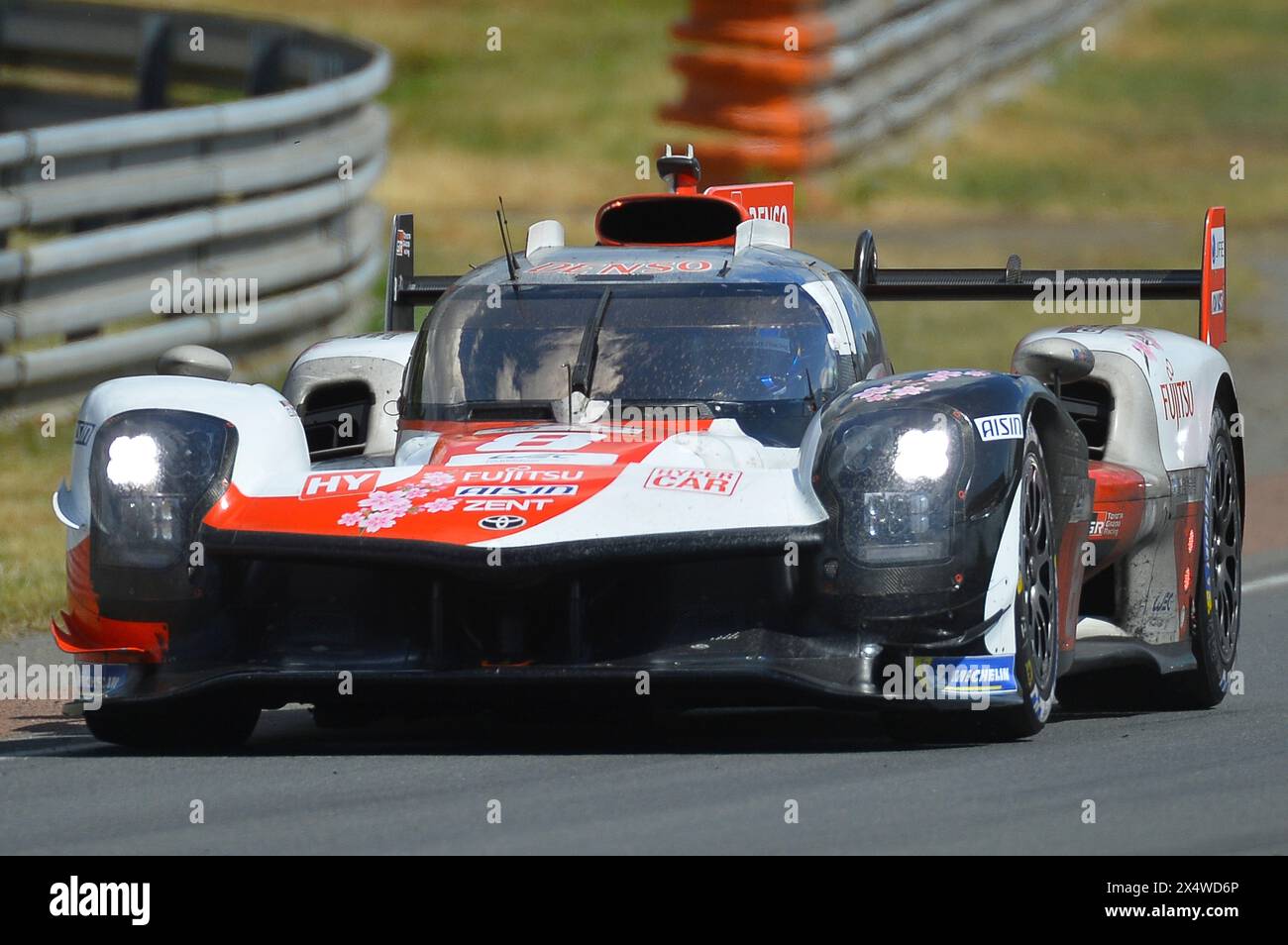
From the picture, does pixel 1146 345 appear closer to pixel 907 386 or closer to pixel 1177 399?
pixel 1177 399

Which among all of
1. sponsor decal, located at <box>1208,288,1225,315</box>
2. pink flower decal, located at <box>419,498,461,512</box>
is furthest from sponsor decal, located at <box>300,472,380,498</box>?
sponsor decal, located at <box>1208,288,1225,315</box>

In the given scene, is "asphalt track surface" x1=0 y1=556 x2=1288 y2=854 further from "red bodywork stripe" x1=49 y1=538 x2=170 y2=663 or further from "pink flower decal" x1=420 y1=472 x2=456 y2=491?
"pink flower decal" x1=420 y1=472 x2=456 y2=491

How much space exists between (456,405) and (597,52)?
27.6 meters

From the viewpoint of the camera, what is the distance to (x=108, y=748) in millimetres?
7398

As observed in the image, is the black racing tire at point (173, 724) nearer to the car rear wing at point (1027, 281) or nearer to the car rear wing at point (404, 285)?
the car rear wing at point (404, 285)

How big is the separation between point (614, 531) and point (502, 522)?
0.28 metres

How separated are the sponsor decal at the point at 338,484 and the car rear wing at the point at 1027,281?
8.88 feet

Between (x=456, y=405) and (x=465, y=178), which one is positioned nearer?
(x=456, y=405)

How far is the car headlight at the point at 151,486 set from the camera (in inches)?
277

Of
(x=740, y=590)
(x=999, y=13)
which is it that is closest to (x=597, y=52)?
(x=999, y=13)

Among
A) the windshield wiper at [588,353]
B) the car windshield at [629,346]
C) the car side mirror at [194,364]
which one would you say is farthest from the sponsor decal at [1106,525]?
the car side mirror at [194,364]

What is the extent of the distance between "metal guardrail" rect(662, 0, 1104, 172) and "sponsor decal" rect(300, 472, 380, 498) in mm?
18023
